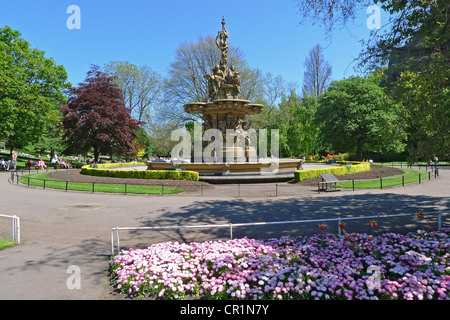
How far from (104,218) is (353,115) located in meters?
36.7

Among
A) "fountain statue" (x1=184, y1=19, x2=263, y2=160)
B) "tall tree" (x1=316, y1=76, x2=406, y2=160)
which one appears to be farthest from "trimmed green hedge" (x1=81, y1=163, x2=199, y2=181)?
"tall tree" (x1=316, y1=76, x2=406, y2=160)

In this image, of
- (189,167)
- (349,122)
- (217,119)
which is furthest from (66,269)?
(349,122)

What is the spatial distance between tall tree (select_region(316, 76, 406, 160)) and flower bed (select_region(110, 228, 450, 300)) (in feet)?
112

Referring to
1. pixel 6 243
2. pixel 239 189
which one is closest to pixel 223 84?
pixel 239 189

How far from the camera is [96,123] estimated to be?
34969 mm

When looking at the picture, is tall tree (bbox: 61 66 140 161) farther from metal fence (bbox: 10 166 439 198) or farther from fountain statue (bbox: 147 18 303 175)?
metal fence (bbox: 10 166 439 198)

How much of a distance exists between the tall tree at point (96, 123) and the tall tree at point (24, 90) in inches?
91.6

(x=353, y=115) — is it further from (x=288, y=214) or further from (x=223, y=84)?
(x=288, y=214)

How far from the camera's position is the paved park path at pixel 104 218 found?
16.5ft

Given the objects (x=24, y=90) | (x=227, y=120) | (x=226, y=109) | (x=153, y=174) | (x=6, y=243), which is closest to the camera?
(x=6, y=243)

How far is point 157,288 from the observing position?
4.65 meters

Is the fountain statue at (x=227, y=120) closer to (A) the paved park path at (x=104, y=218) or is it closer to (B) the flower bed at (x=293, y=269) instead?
(A) the paved park path at (x=104, y=218)
